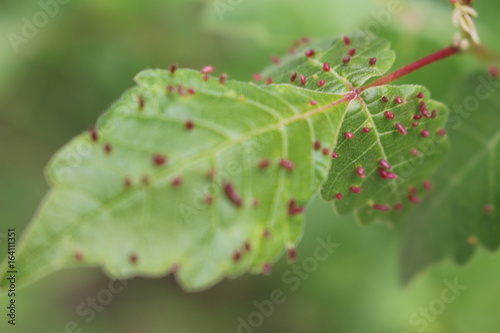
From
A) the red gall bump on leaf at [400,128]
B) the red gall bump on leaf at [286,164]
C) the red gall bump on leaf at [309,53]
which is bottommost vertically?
the red gall bump on leaf at [286,164]

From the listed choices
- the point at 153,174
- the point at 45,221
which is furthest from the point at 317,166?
the point at 45,221

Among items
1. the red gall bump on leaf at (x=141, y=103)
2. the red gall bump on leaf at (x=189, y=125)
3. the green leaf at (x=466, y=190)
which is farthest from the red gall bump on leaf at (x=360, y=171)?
the green leaf at (x=466, y=190)

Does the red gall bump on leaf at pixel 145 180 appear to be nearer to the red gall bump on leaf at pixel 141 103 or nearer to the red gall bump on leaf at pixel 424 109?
the red gall bump on leaf at pixel 141 103

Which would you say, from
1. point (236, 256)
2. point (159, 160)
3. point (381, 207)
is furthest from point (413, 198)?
point (159, 160)

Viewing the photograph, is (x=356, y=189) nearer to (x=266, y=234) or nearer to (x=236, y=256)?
(x=266, y=234)

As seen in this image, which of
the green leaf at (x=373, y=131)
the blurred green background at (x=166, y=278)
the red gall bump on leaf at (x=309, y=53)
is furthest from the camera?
the blurred green background at (x=166, y=278)

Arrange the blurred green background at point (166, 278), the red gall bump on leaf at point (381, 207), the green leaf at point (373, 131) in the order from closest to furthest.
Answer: the green leaf at point (373, 131)
the red gall bump on leaf at point (381, 207)
the blurred green background at point (166, 278)

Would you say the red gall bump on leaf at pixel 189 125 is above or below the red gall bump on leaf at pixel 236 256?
above

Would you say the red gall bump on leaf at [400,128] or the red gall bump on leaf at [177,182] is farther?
the red gall bump on leaf at [400,128]
